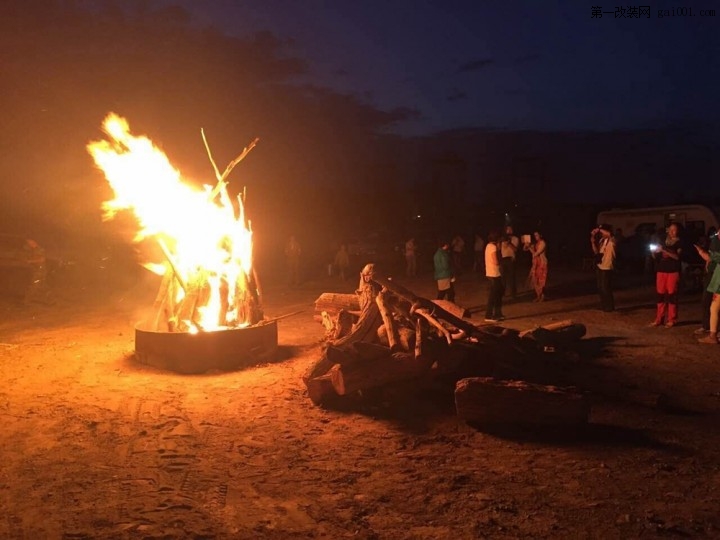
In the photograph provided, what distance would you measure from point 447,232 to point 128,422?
99.6 ft

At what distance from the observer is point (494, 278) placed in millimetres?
12633

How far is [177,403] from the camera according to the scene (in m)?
7.21

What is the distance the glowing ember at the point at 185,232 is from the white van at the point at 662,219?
62.5ft

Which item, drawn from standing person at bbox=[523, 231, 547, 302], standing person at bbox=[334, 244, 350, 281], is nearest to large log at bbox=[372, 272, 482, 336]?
standing person at bbox=[523, 231, 547, 302]

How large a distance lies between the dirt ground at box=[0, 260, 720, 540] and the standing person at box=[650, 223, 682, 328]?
2121 mm

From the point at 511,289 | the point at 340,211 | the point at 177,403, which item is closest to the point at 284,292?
the point at 511,289

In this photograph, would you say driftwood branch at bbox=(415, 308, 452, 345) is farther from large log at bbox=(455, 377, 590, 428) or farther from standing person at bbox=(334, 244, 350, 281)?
standing person at bbox=(334, 244, 350, 281)

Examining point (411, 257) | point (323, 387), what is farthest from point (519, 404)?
point (411, 257)

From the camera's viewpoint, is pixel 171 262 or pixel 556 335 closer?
pixel 556 335

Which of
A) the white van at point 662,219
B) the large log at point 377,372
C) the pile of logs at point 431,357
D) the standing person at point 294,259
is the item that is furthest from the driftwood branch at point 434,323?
the white van at point 662,219

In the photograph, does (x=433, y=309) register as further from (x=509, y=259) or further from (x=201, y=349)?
(x=509, y=259)

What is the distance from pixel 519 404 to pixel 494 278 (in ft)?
23.1

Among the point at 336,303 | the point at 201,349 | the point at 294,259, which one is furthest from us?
the point at 294,259

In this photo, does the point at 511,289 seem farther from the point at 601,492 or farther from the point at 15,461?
the point at 15,461
